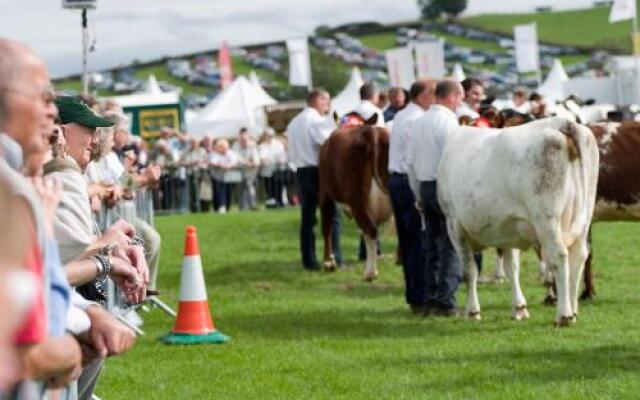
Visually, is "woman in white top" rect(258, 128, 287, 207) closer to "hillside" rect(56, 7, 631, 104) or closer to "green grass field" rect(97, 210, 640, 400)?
"green grass field" rect(97, 210, 640, 400)

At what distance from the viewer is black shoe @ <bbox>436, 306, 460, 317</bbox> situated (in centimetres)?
1437

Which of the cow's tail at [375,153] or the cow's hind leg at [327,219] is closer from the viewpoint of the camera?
the cow's tail at [375,153]

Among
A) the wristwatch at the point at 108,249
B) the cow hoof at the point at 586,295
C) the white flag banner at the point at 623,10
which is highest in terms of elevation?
the white flag banner at the point at 623,10

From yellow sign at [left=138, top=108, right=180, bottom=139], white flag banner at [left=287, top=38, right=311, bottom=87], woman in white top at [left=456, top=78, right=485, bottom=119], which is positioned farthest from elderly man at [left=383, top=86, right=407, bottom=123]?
white flag banner at [left=287, top=38, right=311, bottom=87]

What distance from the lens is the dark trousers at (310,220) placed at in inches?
784

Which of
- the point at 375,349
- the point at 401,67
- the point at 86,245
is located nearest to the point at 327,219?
the point at 375,349

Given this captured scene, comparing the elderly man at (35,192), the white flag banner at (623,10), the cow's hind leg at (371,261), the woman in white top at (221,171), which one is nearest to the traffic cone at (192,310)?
the cow's hind leg at (371,261)

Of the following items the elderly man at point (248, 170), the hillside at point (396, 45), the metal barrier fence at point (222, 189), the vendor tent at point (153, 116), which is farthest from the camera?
the hillside at point (396, 45)

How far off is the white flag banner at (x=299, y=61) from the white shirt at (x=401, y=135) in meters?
35.7

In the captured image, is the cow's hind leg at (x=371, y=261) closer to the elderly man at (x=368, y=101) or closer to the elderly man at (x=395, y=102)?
the elderly man at (x=395, y=102)

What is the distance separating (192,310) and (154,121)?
28.3m

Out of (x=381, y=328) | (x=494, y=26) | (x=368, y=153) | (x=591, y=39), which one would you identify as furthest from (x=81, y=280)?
(x=494, y=26)

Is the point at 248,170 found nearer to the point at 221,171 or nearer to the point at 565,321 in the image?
the point at 221,171

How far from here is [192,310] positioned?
516 inches
